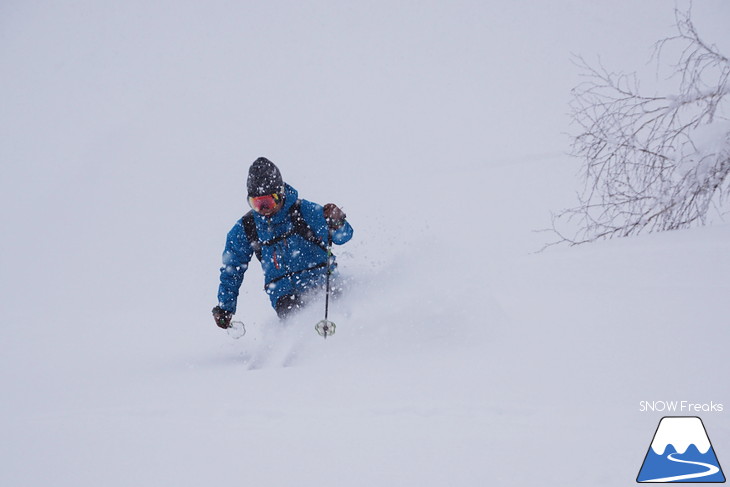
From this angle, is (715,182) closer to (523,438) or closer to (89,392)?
(523,438)

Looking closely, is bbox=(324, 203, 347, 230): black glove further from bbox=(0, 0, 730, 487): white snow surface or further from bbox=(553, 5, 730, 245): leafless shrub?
bbox=(553, 5, 730, 245): leafless shrub

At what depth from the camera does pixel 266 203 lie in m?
4.29

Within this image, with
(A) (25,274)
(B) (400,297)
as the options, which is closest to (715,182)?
(B) (400,297)

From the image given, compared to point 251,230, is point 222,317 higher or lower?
lower

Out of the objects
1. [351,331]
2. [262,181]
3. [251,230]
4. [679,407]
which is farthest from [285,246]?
[679,407]

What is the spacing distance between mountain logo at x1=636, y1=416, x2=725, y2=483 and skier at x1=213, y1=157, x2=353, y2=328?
3019 millimetres

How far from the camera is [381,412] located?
2.52 meters

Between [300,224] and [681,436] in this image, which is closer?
[681,436]

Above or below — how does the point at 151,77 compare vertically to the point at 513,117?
above

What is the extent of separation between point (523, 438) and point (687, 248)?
9.99ft

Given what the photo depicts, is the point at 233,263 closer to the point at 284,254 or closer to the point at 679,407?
the point at 284,254

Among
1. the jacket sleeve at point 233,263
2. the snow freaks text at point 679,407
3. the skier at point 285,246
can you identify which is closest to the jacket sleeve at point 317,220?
the skier at point 285,246

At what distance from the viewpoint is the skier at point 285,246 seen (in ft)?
14.9

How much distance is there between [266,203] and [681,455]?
131 inches
